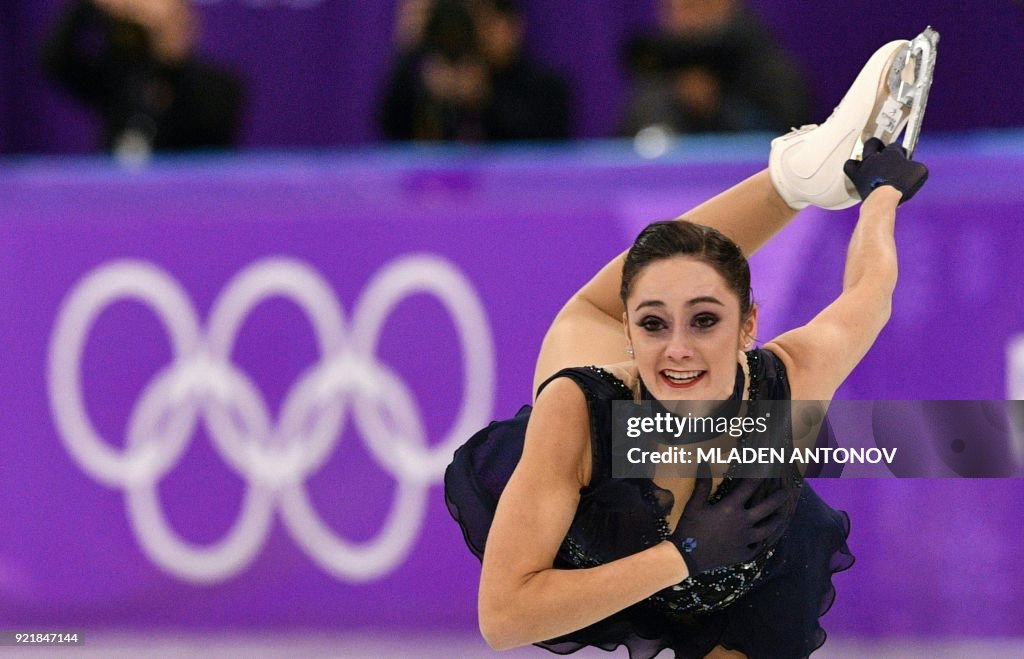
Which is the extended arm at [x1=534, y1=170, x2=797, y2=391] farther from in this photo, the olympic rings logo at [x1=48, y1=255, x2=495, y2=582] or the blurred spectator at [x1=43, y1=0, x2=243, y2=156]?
the blurred spectator at [x1=43, y1=0, x2=243, y2=156]

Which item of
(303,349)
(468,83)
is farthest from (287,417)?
(468,83)

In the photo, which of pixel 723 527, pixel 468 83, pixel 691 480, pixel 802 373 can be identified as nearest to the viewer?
pixel 723 527

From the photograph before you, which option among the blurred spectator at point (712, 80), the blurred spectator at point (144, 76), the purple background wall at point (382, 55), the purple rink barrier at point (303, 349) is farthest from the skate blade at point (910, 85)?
the purple background wall at point (382, 55)

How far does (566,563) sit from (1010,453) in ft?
3.51

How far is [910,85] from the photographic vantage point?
123 inches

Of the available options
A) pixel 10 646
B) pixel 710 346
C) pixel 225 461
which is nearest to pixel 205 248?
pixel 225 461

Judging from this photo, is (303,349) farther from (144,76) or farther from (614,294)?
(144,76)

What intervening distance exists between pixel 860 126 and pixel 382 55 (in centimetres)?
445

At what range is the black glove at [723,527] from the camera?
2.64 m

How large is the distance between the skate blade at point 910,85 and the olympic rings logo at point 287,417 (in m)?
1.84

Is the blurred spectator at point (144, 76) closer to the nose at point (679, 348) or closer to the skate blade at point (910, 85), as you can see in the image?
the skate blade at point (910, 85)

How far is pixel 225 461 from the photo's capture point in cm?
476

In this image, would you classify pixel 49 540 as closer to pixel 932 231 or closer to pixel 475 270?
pixel 475 270

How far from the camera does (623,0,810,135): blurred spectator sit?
228 inches
